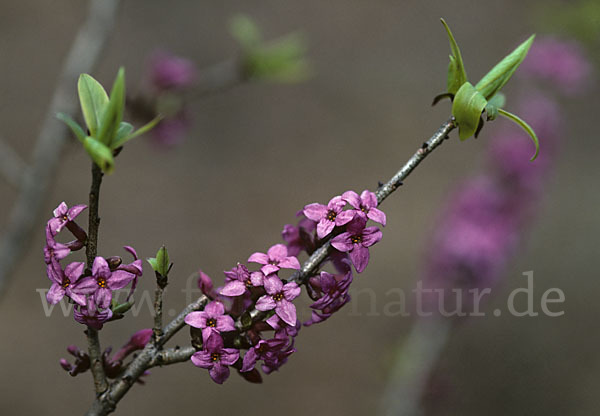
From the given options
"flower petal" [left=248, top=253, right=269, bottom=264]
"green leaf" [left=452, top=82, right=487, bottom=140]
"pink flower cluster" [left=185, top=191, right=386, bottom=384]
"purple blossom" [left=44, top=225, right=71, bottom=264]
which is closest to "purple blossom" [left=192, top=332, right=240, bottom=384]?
"pink flower cluster" [left=185, top=191, right=386, bottom=384]

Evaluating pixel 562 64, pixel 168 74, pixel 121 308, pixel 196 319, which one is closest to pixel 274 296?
pixel 196 319

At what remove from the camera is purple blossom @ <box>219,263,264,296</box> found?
780 mm

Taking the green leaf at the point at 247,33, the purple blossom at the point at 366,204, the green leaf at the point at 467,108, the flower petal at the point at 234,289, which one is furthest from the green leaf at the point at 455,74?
the green leaf at the point at 247,33

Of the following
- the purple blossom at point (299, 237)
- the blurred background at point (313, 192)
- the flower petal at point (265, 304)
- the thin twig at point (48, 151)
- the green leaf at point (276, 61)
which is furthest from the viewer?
the blurred background at point (313, 192)

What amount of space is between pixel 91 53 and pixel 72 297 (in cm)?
145

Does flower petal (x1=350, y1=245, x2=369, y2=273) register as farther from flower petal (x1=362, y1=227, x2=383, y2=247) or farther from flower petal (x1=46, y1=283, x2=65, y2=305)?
flower petal (x1=46, y1=283, x2=65, y2=305)

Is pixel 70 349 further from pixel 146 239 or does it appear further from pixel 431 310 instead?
pixel 146 239

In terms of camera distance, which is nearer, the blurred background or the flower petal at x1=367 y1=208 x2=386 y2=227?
the flower petal at x1=367 y1=208 x2=386 y2=227

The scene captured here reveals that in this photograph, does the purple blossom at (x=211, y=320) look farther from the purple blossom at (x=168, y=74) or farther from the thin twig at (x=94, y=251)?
the purple blossom at (x=168, y=74)

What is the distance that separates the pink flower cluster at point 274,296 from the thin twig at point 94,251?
0.49 feet

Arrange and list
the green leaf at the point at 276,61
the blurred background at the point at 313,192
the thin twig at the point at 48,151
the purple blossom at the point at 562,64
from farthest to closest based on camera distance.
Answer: the blurred background at the point at 313,192
the purple blossom at the point at 562,64
the green leaf at the point at 276,61
the thin twig at the point at 48,151

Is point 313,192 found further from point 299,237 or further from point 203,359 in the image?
point 203,359

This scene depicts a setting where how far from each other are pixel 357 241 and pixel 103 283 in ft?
1.14

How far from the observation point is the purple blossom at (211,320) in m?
0.78
